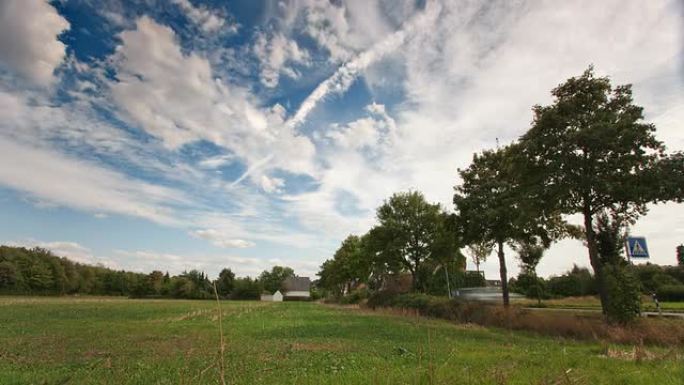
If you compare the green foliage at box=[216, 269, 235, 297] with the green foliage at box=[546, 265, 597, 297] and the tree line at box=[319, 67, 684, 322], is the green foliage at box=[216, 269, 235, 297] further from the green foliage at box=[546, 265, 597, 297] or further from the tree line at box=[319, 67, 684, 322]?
the tree line at box=[319, 67, 684, 322]

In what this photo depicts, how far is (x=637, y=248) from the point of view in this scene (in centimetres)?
2198

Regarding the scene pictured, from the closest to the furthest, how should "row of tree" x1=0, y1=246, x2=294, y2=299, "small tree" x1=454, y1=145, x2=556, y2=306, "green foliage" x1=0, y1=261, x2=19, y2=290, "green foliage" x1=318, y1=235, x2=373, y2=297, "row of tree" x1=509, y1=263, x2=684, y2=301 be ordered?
"small tree" x1=454, y1=145, x2=556, y2=306, "row of tree" x1=509, y1=263, x2=684, y2=301, "green foliage" x1=318, y1=235, x2=373, y2=297, "green foliage" x1=0, y1=261, x2=19, y2=290, "row of tree" x1=0, y1=246, x2=294, y2=299

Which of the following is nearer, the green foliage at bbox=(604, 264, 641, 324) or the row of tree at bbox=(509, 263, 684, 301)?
the green foliage at bbox=(604, 264, 641, 324)

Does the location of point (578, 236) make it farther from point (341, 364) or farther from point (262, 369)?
point (262, 369)

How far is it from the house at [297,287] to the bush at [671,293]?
12121 cm

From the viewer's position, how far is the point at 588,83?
2283 centimetres

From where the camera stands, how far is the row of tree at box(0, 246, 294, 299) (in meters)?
99.3

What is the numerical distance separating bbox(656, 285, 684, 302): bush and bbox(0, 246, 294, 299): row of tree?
3077 inches

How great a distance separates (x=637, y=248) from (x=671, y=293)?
2962cm

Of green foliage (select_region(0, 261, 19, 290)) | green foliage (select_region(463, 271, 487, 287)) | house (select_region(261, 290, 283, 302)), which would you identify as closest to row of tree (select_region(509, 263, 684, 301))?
green foliage (select_region(463, 271, 487, 287))

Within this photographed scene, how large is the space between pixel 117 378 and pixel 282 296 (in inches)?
5584

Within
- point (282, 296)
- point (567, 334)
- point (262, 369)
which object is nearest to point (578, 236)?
point (567, 334)

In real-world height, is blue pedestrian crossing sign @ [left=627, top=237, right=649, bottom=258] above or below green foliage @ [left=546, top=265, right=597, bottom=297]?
above

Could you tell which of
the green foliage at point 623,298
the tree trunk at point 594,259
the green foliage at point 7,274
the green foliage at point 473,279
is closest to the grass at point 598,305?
the tree trunk at point 594,259
